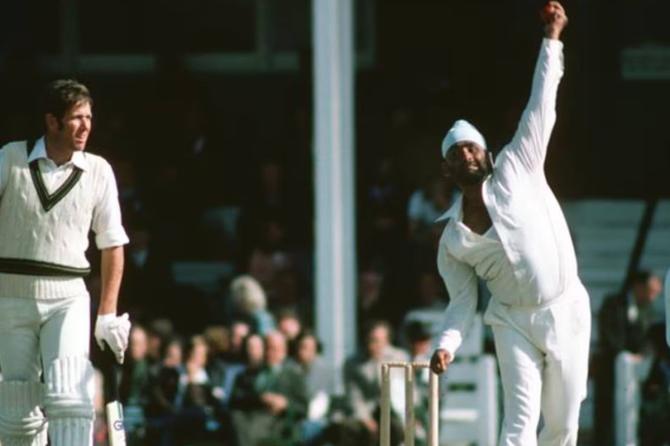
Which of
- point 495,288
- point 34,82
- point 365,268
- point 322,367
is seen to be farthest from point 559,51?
point 34,82

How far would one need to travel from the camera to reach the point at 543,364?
11320 millimetres

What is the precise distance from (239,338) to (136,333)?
64 cm

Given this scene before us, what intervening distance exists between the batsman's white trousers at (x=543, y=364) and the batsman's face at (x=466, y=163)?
57 cm

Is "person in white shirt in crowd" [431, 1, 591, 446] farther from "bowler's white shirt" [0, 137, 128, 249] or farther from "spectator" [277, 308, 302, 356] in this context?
"spectator" [277, 308, 302, 356]

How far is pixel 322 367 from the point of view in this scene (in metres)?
16.3

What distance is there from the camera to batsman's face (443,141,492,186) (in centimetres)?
1111

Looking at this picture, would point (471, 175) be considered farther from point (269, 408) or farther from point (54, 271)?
point (269, 408)

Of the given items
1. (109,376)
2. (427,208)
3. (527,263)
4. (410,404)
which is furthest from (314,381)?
(527,263)

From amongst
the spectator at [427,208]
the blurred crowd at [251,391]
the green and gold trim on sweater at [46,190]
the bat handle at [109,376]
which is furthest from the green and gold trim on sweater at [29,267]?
the spectator at [427,208]

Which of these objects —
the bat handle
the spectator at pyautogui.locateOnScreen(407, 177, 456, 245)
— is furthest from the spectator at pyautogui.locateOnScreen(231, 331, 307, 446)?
the spectator at pyautogui.locateOnScreen(407, 177, 456, 245)

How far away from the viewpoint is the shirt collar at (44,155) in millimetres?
10883

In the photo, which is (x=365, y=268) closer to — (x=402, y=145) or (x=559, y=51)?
(x=402, y=145)

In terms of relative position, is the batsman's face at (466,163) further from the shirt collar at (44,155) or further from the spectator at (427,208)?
the spectator at (427,208)

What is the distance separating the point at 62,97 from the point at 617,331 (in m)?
6.62
